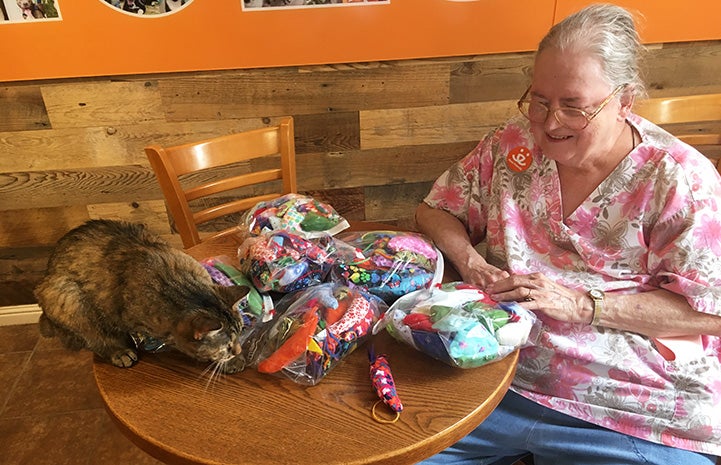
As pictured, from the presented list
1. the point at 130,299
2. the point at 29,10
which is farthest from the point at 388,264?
the point at 29,10

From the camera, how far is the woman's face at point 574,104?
3.57ft

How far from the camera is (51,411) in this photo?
2098 mm

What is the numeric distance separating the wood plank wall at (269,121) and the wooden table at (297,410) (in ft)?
4.08

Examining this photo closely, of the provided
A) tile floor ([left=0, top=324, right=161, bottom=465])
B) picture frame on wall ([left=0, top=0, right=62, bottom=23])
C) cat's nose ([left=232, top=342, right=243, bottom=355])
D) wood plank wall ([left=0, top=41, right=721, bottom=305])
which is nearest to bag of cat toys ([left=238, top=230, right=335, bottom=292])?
cat's nose ([left=232, top=342, right=243, bottom=355])

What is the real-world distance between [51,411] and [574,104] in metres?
2.25

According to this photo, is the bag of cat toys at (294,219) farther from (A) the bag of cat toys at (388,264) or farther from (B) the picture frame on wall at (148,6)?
(B) the picture frame on wall at (148,6)

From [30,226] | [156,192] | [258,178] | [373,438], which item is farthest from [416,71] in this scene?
[30,226]

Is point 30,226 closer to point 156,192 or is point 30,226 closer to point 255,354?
point 156,192

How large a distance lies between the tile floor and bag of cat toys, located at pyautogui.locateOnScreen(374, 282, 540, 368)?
1404 mm

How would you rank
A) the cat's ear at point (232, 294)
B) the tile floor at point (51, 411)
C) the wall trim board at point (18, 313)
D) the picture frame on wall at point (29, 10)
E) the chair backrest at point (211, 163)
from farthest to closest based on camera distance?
the wall trim board at point (18, 313), the tile floor at point (51, 411), the picture frame on wall at point (29, 10), the chair backrest at point (211, 163), the cat's ear at point (232, 294)

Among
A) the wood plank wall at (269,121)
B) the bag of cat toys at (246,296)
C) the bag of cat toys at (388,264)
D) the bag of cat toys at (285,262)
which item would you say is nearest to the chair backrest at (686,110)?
the wood plank wall at (269,121)

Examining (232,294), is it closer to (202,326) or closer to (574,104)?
(202,326)

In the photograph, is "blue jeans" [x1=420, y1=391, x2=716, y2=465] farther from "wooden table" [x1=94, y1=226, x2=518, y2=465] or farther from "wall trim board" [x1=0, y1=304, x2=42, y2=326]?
"wall trim board" [x1=0, y1=304, x2=42, y2=326]

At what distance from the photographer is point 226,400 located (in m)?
0.96
